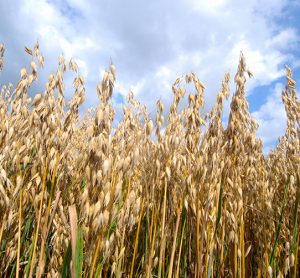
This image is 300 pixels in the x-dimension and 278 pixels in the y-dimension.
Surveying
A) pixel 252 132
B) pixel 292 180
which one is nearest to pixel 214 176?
pixel 252 132

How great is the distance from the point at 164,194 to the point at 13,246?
2.71 feet

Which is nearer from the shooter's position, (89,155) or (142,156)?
(89,155)

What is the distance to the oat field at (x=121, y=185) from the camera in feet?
3.77

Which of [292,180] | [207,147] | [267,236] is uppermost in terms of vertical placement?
[292,180]

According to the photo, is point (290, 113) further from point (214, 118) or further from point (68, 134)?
point (68, 134)

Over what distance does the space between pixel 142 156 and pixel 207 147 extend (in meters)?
0.47

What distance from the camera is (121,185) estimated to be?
47.1 inches

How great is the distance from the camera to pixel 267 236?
1.93 metres

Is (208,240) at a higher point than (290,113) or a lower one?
lower

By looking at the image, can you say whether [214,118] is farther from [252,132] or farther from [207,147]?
[252,132]

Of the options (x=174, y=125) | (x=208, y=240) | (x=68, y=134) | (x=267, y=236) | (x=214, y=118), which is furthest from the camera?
(x=267, y=236)

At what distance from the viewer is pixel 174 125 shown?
169cm

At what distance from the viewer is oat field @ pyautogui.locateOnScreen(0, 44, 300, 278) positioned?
1.15 m

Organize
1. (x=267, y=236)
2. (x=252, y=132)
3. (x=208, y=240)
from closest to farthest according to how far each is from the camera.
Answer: (x=208, y=240), (x=267, y=236), (x=252, y=132)
